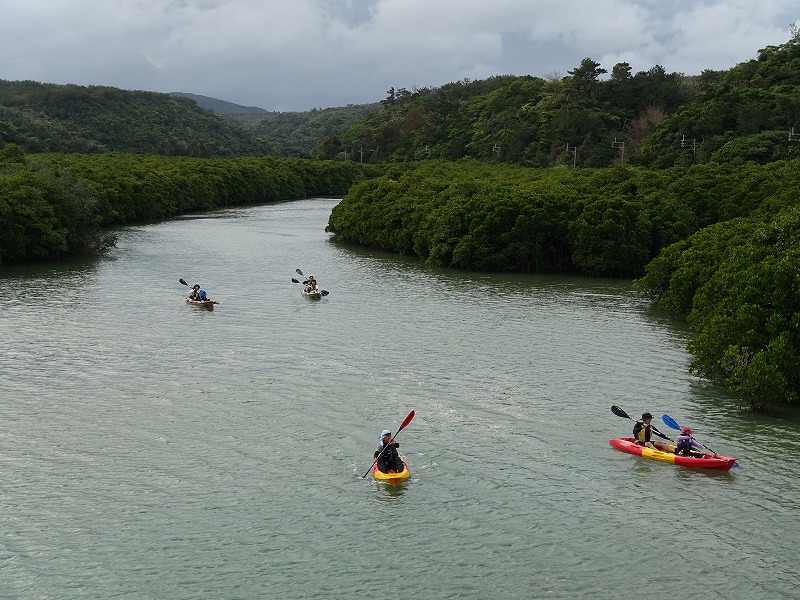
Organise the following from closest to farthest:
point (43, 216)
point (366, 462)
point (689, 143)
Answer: point (366, 462) < point (43, 216) < point (689, 143)

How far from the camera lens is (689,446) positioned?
2795cm

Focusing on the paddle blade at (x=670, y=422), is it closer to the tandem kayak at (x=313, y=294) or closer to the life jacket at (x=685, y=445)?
the life jacket at (x=685, y=445)

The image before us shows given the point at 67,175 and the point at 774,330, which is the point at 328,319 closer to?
the point at 774,330

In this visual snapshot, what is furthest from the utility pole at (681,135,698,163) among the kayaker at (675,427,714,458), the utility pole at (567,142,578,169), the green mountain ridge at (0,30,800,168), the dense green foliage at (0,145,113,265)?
the kayaker at (675,427,714,458)

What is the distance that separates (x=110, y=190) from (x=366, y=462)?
8156 centimetres

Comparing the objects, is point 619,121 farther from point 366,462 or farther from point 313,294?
point 366,462

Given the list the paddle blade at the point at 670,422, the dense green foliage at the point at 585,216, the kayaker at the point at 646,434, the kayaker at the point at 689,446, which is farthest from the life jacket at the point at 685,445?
the dense green foliage at the point at 585,216

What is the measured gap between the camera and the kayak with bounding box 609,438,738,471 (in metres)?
27.4

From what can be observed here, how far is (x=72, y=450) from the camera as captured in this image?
1141 inches

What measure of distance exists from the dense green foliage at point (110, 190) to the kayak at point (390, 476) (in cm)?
4906

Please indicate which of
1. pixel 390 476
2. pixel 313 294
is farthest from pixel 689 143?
pixel 390 476

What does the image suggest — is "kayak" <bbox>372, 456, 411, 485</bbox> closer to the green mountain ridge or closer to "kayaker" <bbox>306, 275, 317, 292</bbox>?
"kayaker" <bbox>306, 275, 317, 292</bbox>

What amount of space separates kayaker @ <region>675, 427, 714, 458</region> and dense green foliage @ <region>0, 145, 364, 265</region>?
53875mm

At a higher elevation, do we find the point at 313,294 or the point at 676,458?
the point at 313,294
